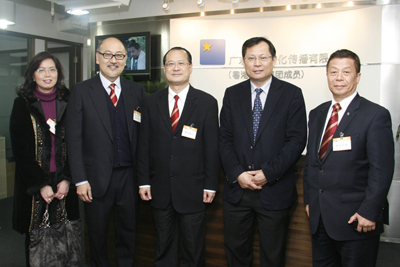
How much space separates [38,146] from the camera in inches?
95.0

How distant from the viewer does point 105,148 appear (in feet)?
7.40

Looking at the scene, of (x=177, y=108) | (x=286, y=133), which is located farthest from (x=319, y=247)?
(x=177, y=108)

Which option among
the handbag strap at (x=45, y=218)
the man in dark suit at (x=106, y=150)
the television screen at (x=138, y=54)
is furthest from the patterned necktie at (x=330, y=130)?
the television screen at (x=138, y=54)

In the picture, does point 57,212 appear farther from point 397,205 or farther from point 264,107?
point 397,205

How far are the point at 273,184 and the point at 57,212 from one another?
1663 millimetres

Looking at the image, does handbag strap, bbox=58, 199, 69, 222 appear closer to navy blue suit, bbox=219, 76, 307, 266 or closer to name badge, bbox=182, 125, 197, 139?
name badge, bbox=182, 125, 197, 139

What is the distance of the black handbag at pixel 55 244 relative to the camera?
2.29m

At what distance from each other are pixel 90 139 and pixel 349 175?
1.69 metres

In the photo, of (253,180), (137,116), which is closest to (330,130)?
(253,180)

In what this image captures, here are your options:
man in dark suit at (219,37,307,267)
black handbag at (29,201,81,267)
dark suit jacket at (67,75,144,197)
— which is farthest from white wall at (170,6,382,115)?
black handbag at (29,201,81,267)

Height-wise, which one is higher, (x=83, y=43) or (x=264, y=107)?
(x=83, y=43)

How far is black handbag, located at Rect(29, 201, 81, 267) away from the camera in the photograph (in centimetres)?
229

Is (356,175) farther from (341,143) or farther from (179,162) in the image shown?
(179,162)

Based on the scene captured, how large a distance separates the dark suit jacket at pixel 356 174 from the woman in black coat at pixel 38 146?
5.98 ft
